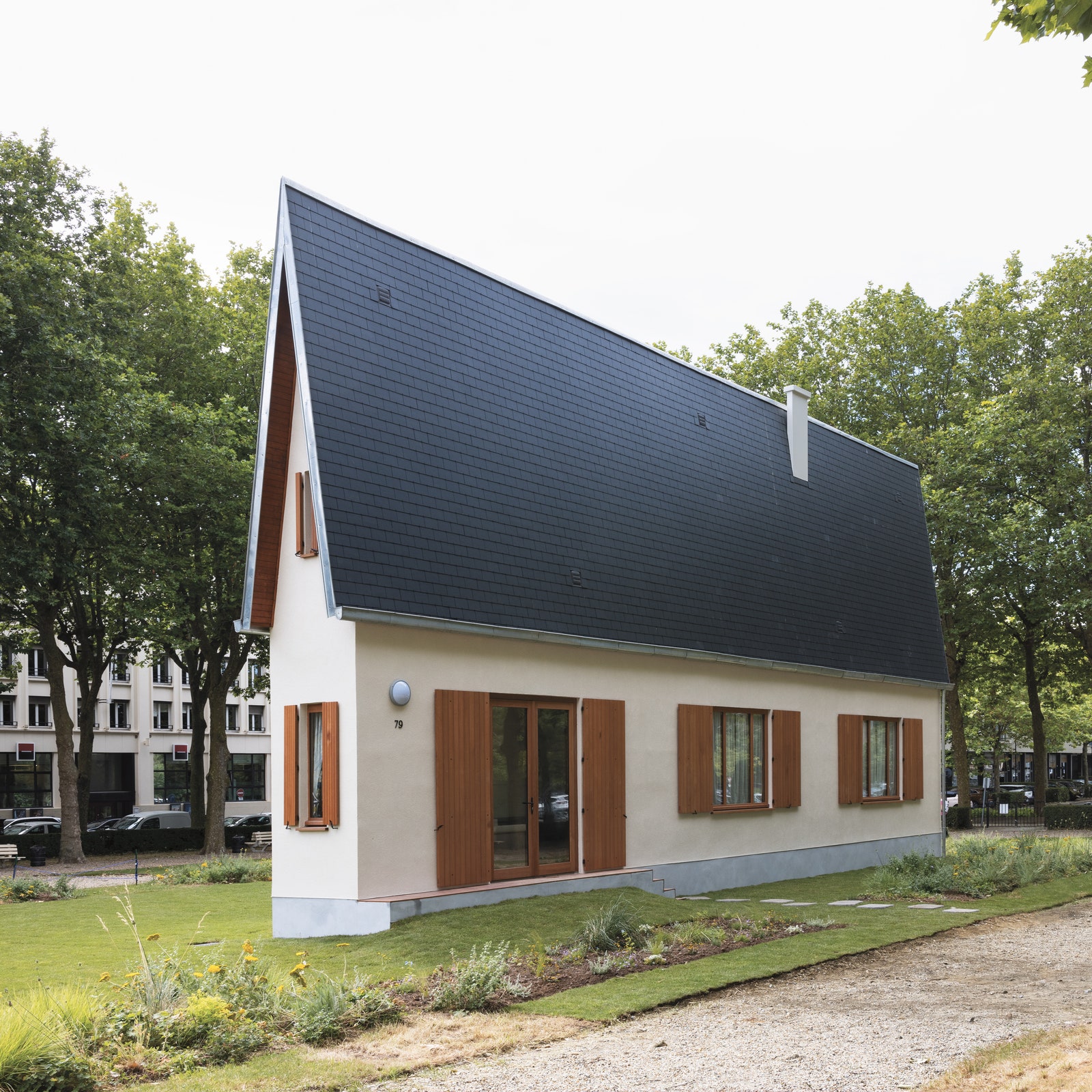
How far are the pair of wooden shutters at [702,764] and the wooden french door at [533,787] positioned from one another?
8.53 feet

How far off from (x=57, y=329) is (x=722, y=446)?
626 inches

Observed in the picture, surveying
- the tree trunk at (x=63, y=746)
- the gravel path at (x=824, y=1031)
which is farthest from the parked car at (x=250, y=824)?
the gravel path at (x=824, y=1031)

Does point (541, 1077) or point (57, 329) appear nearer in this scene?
point (541, 1077)

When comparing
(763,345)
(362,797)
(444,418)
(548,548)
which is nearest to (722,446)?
(548,548)

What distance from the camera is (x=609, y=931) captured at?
1151 cm

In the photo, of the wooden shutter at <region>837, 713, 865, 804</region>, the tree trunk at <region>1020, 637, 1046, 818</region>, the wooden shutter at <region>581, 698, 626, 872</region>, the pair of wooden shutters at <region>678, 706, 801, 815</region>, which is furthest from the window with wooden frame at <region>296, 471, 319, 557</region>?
the tree trunk at <region>1020, 637, 1046, 818</region>

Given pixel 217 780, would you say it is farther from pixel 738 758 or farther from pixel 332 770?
pixel 332 770

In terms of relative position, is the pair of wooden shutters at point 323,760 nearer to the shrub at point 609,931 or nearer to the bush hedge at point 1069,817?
the shrub at point 609,931

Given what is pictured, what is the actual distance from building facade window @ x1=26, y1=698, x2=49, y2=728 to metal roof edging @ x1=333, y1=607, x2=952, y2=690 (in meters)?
43.6

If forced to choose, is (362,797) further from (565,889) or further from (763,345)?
(763,345)

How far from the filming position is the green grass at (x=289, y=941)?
11133 mm

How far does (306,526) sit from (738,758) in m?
8.72

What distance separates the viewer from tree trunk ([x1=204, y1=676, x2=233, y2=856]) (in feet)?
105

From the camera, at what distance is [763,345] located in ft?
134
